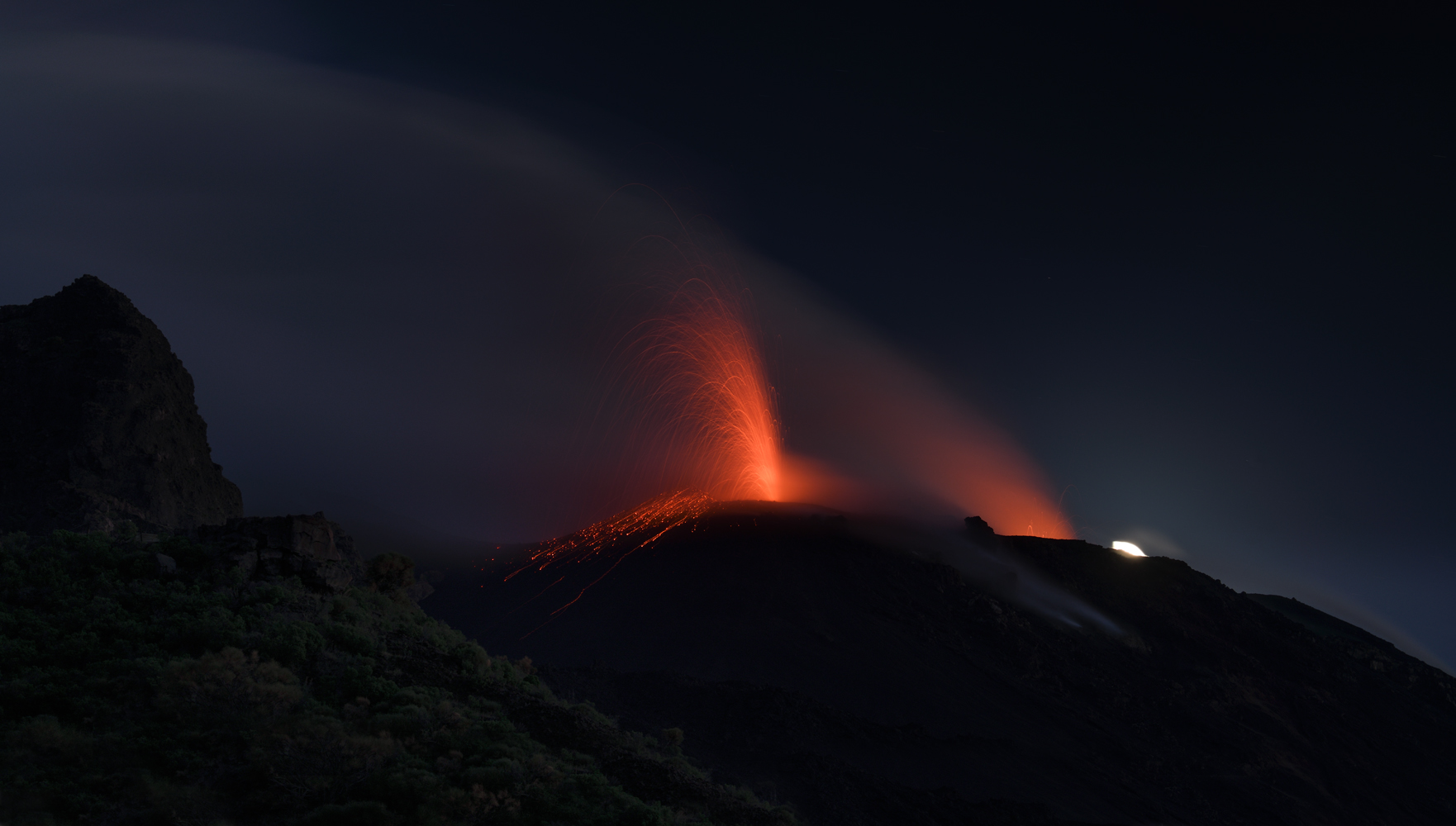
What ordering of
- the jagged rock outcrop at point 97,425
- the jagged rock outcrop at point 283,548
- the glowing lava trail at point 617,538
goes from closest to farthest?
the jagged rock outcrop at point 283,548
the jagged rock outcrop at point 97,425
the glowing lava trail at point 617,538

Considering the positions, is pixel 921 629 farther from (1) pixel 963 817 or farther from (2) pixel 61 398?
(2) pixel 61 398

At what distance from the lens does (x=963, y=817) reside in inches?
1708

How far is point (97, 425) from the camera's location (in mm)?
A: 48219

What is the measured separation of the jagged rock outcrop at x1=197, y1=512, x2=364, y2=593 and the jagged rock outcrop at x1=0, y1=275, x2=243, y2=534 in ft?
64.7

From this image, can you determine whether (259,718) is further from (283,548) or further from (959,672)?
(959,672)

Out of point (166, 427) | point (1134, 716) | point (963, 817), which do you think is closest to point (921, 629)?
point (1134, 716)

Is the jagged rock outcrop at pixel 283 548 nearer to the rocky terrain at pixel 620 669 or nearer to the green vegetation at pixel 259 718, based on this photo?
the rocky terrain at pixel 620 669

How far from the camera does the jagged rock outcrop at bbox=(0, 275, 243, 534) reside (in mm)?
44719

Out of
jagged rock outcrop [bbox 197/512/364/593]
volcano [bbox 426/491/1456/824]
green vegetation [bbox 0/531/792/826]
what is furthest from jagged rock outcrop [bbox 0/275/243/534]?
volcano [bbox 426/491/1456/824]

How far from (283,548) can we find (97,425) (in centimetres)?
2911

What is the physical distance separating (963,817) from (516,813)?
107ft

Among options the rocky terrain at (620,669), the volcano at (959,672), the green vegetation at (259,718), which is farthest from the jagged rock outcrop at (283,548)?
the volcano at (959,672)

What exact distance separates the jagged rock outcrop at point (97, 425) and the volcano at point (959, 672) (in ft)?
94.2

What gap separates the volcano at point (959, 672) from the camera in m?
53.1
